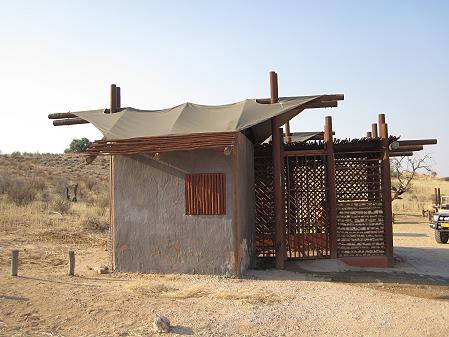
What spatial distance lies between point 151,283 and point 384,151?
6.59m

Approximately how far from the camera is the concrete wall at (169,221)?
9523 millimetres

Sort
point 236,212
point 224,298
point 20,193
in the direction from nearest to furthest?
point 224,298 → point 236,212 → point 20,193

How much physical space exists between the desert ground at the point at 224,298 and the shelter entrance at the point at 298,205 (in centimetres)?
65

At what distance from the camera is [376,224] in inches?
445

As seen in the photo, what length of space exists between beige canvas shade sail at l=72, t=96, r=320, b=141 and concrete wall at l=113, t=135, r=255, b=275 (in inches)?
22.5

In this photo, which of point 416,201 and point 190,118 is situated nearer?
point 190,118

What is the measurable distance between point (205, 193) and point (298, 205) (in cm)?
306

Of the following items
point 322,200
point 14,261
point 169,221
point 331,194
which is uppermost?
point 331,194

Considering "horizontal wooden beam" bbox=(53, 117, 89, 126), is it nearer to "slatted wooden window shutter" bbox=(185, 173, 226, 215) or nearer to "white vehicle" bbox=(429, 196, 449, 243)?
"slatted wooden window shutter" bbox=(185, 173, 226, 215)

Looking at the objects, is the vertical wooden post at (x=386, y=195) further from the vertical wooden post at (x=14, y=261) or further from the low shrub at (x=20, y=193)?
the low shrub at (x=20, y=193)

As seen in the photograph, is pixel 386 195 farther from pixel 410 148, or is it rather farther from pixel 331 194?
pixel 410 148

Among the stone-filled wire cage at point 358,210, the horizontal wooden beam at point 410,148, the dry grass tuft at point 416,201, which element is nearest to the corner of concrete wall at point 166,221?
the stone-filled wire cage at point 358,210

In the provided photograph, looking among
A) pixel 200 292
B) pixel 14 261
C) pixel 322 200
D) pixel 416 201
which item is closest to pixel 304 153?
pixel 322 200

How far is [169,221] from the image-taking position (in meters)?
9.77
